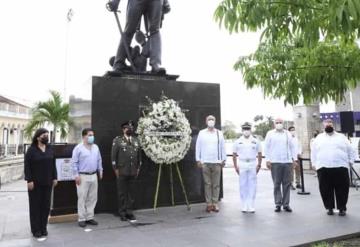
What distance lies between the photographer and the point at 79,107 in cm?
807

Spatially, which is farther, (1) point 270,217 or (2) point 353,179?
(2) point 353,179

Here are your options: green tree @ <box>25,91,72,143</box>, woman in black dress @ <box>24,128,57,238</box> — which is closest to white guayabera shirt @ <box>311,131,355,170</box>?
woman in black dress @ <box>24,128,57,238</box>

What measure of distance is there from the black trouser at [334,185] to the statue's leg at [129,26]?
4.73 metres

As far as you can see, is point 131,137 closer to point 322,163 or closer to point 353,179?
point 322,163

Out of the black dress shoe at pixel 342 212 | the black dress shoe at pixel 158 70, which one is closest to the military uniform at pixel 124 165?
the black dress shoe at pixel 158 70

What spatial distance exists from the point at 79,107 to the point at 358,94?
20.5 metres

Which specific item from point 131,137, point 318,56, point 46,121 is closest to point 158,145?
point 131,137

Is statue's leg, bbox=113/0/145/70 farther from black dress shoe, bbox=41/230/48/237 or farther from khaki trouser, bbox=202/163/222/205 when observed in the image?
black dress shoe, bbox=41/230/48/237

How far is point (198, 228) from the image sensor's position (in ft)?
18.7

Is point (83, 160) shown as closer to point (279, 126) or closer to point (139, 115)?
point (139, 115)

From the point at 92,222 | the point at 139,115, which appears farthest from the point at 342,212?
the point at 92,222

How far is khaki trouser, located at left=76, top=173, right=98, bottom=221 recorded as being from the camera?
6027mm

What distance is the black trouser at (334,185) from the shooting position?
6582 millimetres

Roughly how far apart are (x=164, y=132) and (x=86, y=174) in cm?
178
